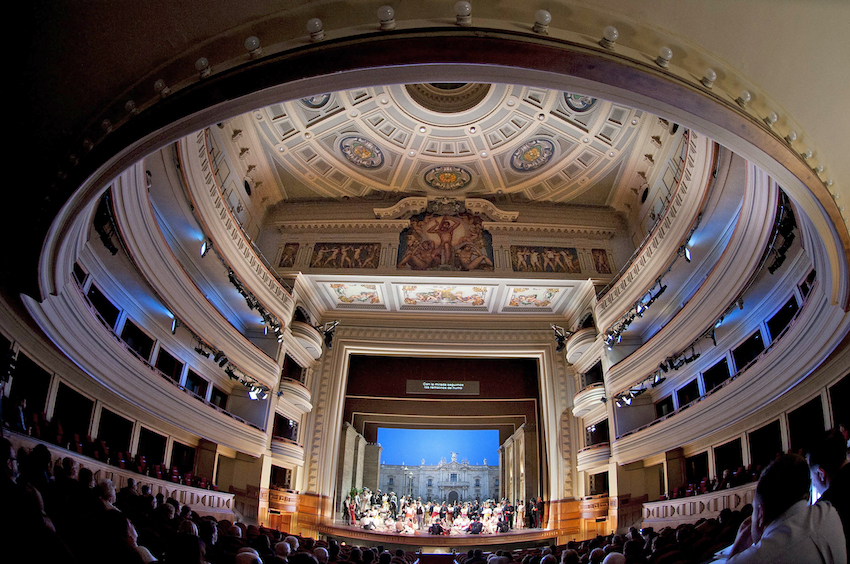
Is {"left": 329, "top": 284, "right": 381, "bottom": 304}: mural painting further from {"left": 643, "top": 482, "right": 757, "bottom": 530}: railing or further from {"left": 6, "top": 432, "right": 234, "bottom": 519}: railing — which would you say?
{"left": 643, "top": 482, "right": 757, "bottom": 530}: railing

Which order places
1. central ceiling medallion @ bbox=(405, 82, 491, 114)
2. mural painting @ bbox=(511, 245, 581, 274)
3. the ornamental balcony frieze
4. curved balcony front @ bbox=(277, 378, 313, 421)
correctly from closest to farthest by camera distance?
1. the ornamental balcony frieze
2. curved balcony front @ bbox=(277, 378, 313, 421)
3. central ceiling medallion @ bbox=(405, 82, 491, 114)
4. mural painting @ bbox=(511, 245, 581, 274)

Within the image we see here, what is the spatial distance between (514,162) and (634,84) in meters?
13.8

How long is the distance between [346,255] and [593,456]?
1083 cm

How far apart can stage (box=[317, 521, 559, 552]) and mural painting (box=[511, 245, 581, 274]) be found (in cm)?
878

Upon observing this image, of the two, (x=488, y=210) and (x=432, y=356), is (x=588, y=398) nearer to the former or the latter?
(x=432, y=356)

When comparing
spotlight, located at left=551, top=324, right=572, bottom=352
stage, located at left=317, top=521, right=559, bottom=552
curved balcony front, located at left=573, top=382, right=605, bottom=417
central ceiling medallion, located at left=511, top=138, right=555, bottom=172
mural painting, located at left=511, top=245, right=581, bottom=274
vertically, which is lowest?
stage, located at left=317, top=521, right=559, bottom=552

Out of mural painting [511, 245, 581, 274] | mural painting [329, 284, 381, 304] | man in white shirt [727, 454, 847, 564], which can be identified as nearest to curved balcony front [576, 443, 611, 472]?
mural painting [511, 245, 581, 274]

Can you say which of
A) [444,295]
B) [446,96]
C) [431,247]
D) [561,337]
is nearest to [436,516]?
[561,337]

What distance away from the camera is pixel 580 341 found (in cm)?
1670

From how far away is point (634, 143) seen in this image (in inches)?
631

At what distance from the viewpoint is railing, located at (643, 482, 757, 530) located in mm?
9109

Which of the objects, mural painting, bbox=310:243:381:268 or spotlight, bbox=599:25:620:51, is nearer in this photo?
spotlight, bbox=599:25:620:51

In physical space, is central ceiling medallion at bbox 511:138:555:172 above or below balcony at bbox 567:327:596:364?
above

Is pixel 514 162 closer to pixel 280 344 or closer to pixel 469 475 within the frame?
pixel 280 344
